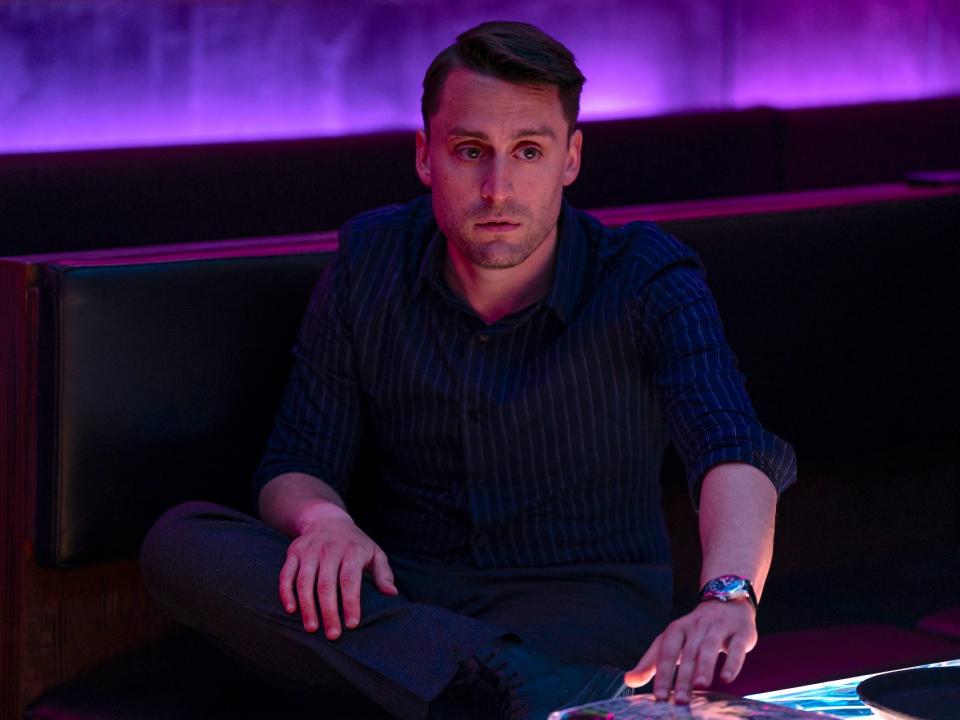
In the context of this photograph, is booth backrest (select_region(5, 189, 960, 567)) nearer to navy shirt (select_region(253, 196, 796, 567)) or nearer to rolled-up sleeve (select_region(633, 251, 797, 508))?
navy shirt (select_region(253, 196, 796, 567))

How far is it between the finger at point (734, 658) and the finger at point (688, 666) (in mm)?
33

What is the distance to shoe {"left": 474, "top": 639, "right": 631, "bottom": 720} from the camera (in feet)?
5.75

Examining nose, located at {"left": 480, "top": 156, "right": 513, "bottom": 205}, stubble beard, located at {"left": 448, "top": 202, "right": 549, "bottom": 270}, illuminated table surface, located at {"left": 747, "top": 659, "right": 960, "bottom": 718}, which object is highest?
nose, located at {"left": 480, "top": 156, "right": 513, "bottom": 205}

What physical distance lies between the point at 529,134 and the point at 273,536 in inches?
22.7

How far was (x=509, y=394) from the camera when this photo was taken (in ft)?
7.06

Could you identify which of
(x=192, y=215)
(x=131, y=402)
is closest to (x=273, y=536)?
(x=131, y=402)

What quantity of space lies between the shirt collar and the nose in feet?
0.43

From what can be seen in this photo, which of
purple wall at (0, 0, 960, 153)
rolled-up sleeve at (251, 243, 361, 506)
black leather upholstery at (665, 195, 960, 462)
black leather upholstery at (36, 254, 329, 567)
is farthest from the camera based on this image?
purple wall at (0, 0, 960, 153)

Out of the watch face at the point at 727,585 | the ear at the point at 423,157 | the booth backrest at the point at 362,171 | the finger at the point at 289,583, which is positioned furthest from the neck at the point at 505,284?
the booth backrest at the point at 362,171

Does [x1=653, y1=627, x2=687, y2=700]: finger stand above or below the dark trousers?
above

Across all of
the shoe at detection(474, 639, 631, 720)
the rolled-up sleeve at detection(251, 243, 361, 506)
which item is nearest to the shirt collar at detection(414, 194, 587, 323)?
the rolled-up sleeve at detection(251, 243, 361, 506)

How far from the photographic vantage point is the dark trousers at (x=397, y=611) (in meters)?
1.82

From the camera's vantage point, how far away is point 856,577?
2619 mm

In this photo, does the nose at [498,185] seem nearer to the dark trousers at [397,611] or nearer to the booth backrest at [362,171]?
the dark trousers at [397,611]
